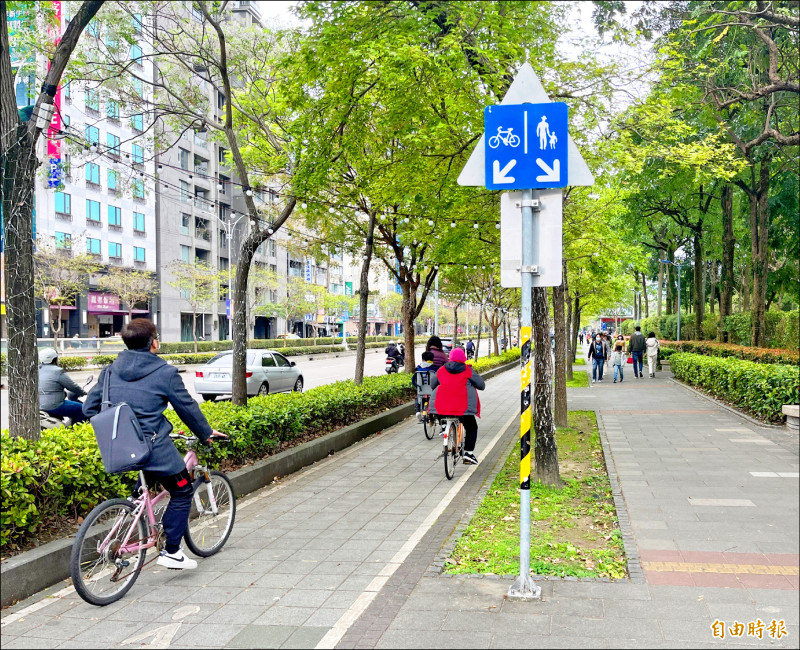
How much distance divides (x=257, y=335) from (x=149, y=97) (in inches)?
2321

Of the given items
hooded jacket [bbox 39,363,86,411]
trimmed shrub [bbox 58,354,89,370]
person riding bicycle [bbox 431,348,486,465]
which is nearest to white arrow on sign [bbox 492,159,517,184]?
person riding bicycle [bbox 431,348,486,465]

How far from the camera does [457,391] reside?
31.6ft

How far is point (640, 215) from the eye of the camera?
25547 mm

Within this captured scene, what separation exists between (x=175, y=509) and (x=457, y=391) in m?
5.04

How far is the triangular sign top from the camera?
518cm

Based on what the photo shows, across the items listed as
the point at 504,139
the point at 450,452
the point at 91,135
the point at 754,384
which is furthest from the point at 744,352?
the point at 504,139

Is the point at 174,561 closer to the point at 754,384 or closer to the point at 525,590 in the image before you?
the point at 525,590

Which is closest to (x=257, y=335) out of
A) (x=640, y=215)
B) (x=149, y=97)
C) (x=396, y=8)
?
(x=640, y=215)

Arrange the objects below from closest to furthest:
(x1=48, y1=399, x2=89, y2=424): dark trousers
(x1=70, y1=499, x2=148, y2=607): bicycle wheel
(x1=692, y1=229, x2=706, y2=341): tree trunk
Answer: (x1=70, y1=499, x2=148, y2=607): bicycle wheel < (x1=48, y1=399, x2=89, y2=424): dark trousers < (x1=692, y1=229, x2=706, y2=341): tree trunk

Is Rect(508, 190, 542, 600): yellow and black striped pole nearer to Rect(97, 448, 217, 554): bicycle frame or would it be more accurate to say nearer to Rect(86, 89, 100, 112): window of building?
Rect(97, 448, 217, 554): bicycle frame

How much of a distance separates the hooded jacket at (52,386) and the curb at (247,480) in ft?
10.3

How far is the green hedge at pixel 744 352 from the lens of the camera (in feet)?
53.5

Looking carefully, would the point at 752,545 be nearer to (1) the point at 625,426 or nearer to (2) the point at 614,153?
(2) the point at 614,153

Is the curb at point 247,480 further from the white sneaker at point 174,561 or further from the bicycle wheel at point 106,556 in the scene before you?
the white sneaker at point 174,561
